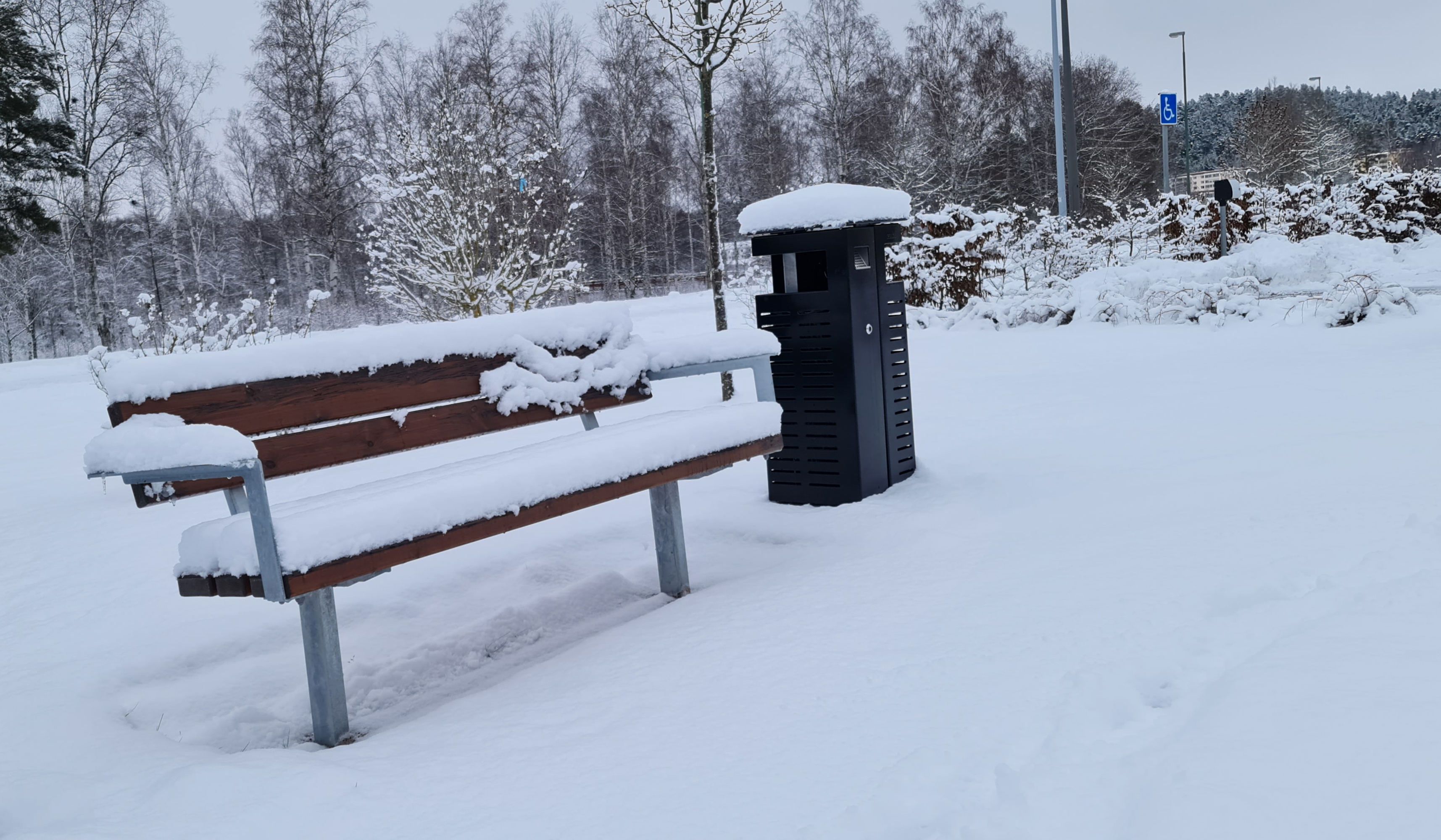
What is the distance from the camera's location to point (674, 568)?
308cm

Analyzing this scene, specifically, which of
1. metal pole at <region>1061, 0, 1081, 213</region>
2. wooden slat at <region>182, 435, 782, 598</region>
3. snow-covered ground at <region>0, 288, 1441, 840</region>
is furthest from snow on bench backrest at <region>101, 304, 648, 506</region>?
metal pole at <region>1061, 0, 1081, 213</region>

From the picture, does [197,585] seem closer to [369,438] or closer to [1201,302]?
[369,438]

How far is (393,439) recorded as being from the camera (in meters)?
2.74

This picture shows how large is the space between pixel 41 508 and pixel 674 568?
436 centimetres

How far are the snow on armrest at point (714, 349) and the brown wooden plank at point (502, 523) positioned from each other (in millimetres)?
295

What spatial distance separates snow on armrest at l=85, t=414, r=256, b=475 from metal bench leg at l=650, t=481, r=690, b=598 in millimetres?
1360

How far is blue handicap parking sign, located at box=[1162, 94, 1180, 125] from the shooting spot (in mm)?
18422

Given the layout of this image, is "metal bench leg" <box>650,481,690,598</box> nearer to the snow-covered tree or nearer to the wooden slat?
the wooden slat

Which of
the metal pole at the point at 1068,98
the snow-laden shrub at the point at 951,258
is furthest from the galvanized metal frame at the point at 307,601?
the metal pole at the point at 1068,98

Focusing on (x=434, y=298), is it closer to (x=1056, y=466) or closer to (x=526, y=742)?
(x=1056, y=466)

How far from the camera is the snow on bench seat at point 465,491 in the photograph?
6.43 ft

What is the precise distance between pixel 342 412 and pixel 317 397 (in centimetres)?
8

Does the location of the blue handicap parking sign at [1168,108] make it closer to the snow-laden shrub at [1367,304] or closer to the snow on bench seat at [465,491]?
the snow-laden shrub at [1367,304]

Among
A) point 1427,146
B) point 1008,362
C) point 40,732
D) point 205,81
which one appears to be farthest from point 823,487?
point 1427,146
